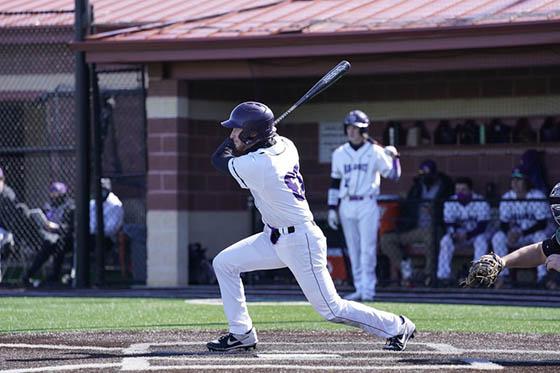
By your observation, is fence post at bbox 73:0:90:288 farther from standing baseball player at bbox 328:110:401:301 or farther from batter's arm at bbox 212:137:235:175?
batter's arm at bbox 212:137:235:175

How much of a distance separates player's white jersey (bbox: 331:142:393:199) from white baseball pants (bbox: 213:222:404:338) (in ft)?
18.4

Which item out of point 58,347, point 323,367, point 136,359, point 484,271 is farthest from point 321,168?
point 323,367

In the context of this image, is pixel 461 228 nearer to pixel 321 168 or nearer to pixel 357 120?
pixel 321 168

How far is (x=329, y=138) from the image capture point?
1852cm

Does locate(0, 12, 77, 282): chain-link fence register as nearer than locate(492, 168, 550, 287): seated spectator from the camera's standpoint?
No

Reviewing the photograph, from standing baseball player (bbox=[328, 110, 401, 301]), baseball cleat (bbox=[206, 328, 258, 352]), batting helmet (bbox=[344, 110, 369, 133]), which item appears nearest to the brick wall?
standing baseball player (bbox=[328, 110, 401, 301])

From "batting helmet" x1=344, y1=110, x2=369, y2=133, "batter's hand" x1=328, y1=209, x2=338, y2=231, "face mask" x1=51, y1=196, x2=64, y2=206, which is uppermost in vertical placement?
"batting helmet" x1=344, y1=110, x2=369, y2=133

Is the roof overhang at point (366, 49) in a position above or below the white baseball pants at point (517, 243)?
above

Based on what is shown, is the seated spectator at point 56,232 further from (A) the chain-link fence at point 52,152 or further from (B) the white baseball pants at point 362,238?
(B) the white baseball pants at point 362,238

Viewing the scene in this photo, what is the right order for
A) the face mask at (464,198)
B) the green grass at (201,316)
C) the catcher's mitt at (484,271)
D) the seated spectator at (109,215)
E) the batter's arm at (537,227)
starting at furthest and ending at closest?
the seated spectator at (109,215) < the face mask at (464,198) < the batter's arm at (537,227) < the green grass at (201,316) < the catcher's mitt at (484,271)

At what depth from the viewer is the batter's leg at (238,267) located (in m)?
8.35

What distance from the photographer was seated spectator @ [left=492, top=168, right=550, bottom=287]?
15.5m

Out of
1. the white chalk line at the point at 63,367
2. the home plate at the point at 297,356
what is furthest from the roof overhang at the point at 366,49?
the white chalk line at the point at 63,367

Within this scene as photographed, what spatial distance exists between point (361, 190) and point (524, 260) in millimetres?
5934
